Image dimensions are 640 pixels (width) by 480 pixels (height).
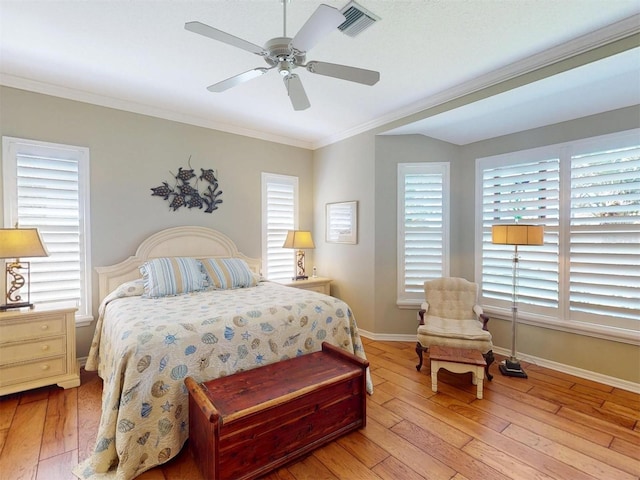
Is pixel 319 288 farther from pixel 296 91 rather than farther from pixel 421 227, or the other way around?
pixel 296 91

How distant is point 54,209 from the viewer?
310cm

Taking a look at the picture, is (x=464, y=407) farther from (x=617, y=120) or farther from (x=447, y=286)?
(x=617, y=120)

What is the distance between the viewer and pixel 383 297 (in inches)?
161

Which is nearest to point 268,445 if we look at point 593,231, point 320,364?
point 320,364

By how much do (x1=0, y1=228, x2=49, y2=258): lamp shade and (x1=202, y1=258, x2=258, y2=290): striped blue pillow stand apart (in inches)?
54.9

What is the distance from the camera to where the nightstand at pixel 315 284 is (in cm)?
421

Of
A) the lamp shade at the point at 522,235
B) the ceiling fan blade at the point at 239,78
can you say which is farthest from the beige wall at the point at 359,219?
the ceiling fan blade at the point at 239,78

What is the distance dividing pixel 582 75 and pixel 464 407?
2769mm

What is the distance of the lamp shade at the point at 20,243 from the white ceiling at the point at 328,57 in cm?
144

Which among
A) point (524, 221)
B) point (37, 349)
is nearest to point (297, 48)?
point (524, 221)

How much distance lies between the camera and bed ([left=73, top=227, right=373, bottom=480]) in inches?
69.9

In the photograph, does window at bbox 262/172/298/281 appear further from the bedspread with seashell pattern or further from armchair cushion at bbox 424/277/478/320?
armchair cushion at bbox 424/277/478/320

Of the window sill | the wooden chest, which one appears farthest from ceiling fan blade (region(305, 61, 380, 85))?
the window sill

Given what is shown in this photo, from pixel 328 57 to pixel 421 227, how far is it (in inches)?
92.1
